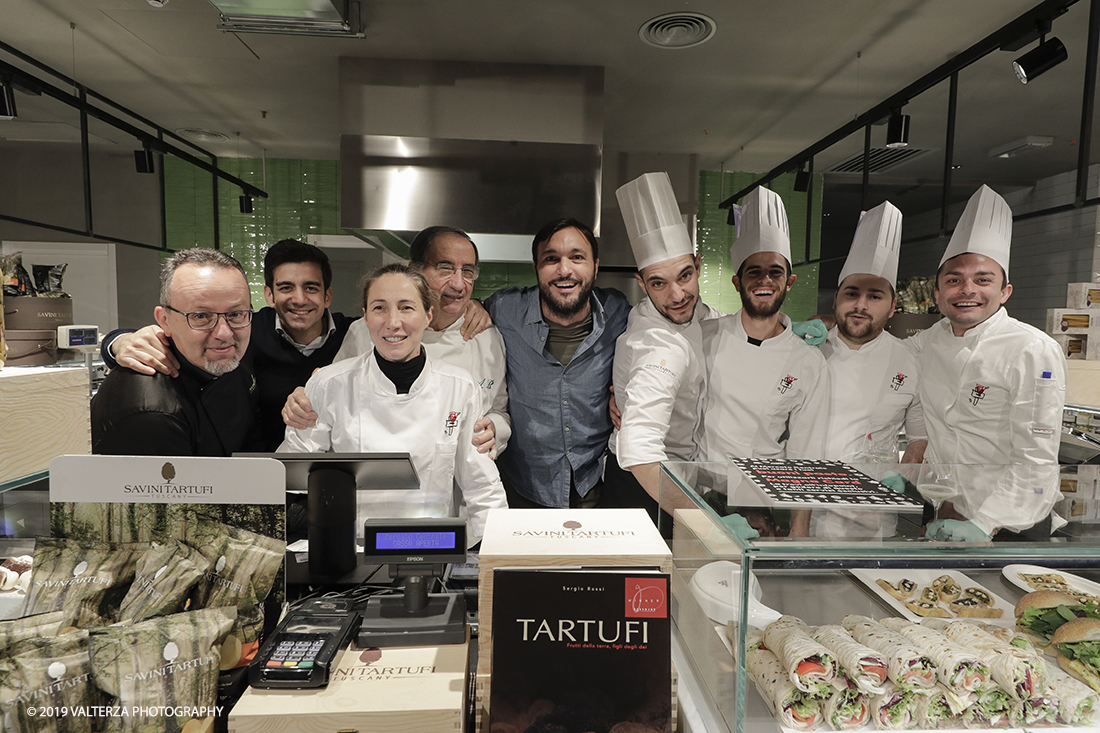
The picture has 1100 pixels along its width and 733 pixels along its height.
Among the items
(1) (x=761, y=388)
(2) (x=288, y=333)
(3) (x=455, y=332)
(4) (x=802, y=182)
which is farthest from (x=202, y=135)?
(1) (x=761, y=388)

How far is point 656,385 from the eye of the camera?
1.88 meters

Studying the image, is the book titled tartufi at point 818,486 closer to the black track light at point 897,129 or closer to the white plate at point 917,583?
the white plate at point 917,583

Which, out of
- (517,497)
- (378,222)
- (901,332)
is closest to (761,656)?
(517,497)

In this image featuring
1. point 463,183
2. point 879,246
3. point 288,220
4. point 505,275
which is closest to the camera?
point 879,246

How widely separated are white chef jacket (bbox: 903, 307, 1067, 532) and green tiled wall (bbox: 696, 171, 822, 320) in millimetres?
3566

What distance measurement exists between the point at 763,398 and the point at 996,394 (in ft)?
2.53

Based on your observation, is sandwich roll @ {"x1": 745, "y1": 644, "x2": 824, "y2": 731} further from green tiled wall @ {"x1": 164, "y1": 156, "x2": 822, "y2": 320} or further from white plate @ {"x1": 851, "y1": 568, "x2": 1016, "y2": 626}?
green tiled wall @ {"x1": 164, "y1": 156, "x2": 822, "y2": 320}

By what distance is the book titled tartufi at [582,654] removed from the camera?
754 millimetres

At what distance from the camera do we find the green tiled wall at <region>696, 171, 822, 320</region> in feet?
19.0

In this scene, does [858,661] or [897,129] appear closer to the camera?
[858,661]

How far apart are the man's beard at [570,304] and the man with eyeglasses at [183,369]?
963mm

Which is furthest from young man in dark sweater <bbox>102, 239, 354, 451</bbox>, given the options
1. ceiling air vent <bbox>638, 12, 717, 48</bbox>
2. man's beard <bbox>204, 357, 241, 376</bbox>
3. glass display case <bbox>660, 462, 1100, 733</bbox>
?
ceiling air vent <bbox>638, 12, 717, 48</bbox>

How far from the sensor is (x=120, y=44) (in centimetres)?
351

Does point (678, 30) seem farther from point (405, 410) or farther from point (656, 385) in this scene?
point (405, 410)
